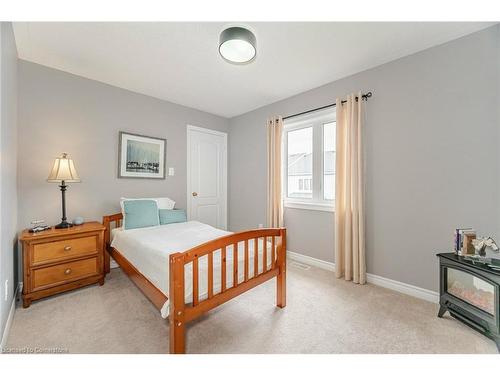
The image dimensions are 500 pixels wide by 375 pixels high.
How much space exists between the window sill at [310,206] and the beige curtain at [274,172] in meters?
0.13

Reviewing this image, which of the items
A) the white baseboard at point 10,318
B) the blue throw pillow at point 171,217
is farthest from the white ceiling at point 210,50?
the white baseboard at point 10,318

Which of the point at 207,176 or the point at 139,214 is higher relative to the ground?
the point at 207,176

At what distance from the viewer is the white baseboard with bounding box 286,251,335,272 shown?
112 inches

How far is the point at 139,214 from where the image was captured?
2648mm

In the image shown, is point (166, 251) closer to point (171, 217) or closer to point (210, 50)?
point (171, 217)

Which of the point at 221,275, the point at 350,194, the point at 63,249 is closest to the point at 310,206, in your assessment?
the point at 350,194

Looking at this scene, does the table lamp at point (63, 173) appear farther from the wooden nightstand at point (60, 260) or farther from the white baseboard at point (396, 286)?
the white baseboard at point (396, 286)

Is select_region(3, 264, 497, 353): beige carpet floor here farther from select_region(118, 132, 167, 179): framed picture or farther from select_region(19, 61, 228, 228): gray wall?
select_region(118, 132, 167, 179): framed picture

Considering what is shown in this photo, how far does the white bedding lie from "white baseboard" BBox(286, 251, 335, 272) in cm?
126

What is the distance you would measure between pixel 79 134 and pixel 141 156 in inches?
29.6

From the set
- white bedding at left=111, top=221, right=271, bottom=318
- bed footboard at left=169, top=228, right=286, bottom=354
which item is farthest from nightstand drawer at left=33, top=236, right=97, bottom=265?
bed footboard at left=169, top=228, right=286, bottom=354

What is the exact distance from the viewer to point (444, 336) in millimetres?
1587
